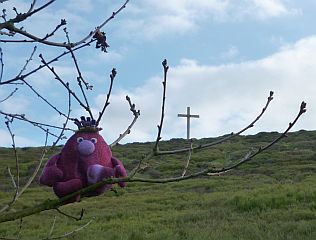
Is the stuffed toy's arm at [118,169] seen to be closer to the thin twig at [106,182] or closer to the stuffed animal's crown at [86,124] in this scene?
the stuffed animal's crown at [86,124]

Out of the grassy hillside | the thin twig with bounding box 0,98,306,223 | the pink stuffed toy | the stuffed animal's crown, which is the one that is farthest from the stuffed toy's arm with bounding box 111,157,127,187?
the grassy hillside

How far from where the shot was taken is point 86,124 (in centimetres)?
219

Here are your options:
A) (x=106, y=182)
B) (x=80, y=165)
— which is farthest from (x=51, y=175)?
(x=106, y=182)

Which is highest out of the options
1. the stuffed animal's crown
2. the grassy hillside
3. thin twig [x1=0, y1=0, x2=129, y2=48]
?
thin twig [x1=0, y1=0, x2=129, y2=48]

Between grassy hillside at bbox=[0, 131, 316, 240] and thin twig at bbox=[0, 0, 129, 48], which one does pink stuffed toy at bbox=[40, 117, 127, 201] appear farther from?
grassy hillside at bbox=[0, 131, 316, 240]

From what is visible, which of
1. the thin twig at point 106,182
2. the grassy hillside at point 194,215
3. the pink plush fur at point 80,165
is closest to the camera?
the thin twig at point 106,182

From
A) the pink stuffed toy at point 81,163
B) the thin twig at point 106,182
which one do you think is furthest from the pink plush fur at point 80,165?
the thin twig at point 106,182

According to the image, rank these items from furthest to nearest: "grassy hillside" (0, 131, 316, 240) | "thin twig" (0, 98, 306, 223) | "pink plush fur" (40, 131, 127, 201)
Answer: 1. "grassy hillside" (0, 131, 316, 240)
2. "pink plush fur" (40, 131, 127, 201)
3. "thin twig" (0, 98, 306, 223)

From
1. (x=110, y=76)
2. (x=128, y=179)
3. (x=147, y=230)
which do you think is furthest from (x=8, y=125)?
(x=147, y=230)

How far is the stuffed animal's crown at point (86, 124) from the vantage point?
86.0 inches

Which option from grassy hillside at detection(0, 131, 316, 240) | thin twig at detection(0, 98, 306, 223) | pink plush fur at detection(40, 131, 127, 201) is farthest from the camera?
grassy hillside at detection(0, 131, 316, 240)

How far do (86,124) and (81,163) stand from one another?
0.15m

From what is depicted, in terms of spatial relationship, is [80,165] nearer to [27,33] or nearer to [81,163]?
[81,163]

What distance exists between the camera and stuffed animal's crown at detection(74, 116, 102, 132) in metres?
2.18
